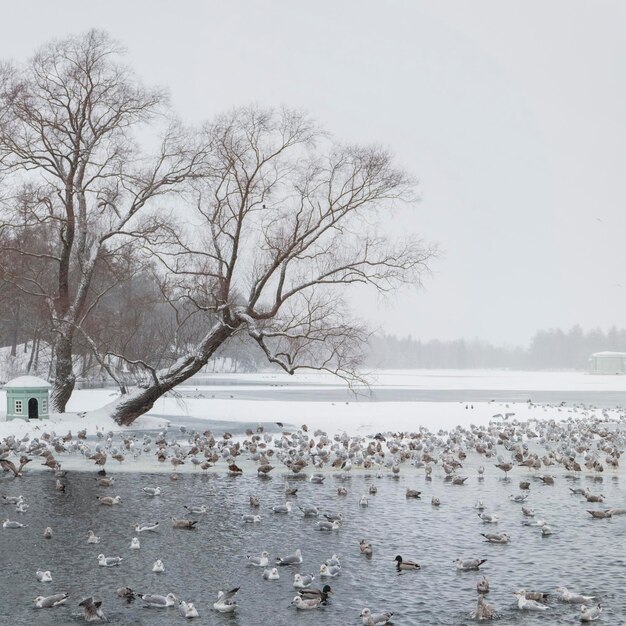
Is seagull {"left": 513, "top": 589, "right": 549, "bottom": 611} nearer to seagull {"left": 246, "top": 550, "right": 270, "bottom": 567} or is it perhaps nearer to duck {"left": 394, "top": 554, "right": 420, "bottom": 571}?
duck {"left": 394, "top": 554, "right": 420, "bottom": 571}

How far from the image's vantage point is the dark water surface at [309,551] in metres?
11.7

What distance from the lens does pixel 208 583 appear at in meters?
Answer: 13.0

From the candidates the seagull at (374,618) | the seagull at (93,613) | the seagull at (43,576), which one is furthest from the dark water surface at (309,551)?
the seagull at (374,618)

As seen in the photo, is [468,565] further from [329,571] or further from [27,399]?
[27,399]

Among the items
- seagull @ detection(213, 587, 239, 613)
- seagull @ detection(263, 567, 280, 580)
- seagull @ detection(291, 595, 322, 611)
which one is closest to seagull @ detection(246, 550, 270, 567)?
seagull @ detection(263, 567, 280, 580)

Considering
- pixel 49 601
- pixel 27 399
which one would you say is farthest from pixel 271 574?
pixel 27 399

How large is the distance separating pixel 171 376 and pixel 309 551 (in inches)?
868

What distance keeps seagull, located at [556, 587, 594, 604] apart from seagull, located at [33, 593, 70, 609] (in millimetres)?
7775

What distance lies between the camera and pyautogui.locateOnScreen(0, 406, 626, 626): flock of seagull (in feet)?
39.4

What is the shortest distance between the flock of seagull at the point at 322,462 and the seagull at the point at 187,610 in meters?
0.01

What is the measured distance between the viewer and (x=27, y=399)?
3531 cm

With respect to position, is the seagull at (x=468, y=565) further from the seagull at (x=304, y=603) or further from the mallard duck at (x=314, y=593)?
the seagull at (x=304, y=603)

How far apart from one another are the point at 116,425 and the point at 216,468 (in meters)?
11.3

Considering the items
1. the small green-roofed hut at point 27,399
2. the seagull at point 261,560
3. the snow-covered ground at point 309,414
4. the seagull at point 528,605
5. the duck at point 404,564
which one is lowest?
the seagull at point 528,605
